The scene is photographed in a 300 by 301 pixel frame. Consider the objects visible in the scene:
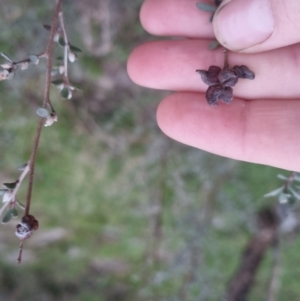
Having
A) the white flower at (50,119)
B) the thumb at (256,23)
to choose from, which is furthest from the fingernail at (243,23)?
the white flower at (50,119)

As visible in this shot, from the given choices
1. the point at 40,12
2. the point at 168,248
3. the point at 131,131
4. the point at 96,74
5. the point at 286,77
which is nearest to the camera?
the point at 286,77

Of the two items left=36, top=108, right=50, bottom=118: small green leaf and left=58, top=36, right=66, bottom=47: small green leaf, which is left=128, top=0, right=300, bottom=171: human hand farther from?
left=36, top=108, right=50, bottom=118: small green leaf

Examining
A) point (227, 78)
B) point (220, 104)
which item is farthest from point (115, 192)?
point (227, 78)

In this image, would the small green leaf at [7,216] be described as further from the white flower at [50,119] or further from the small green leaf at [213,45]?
the small green leaf at [213,45]

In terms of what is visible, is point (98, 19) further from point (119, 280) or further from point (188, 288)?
point (119, 280)

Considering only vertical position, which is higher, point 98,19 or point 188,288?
point 98,19

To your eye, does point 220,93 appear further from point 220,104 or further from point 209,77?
point 220,104

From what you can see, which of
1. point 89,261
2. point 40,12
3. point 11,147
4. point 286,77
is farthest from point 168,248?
point 40,12
